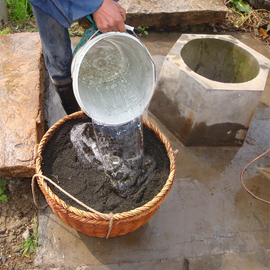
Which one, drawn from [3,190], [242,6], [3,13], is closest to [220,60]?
[242,6]

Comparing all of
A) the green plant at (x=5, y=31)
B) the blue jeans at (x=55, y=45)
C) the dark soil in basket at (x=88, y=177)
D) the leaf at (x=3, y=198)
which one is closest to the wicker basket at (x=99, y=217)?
the dark soil in basket at (x=88, y=177)

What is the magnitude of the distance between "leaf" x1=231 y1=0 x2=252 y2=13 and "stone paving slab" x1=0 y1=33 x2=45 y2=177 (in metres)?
3.61

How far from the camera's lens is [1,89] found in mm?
2322

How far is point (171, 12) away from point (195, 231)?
321 centimetres

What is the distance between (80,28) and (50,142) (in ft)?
8.14

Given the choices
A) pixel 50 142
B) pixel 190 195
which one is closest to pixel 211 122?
pixel 190 195

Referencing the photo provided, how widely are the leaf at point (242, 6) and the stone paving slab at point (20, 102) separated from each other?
361 centimetres

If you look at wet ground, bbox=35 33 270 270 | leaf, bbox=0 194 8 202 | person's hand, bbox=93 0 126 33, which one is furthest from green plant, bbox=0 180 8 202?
person's hand, bbox=93 0 126 33

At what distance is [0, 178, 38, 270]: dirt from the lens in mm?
1682

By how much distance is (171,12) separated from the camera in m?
3.72

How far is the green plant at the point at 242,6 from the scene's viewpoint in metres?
4.38

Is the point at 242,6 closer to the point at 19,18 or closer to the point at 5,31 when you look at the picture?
the point at 19,18

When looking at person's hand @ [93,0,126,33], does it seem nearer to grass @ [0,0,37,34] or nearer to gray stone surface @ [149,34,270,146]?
gray stone surface @ [149,34,270,146]

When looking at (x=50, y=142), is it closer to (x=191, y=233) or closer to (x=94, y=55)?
(x=94, y=55)
